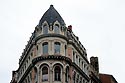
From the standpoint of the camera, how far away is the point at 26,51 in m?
89.1

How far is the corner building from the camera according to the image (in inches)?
3041

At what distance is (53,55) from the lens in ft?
255

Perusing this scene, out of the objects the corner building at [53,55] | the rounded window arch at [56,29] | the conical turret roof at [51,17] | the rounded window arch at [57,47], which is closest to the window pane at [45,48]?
the corner building at [53,55]

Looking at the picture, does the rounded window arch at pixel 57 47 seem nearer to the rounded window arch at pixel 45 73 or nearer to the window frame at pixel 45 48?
the window frame at pixel 45 48

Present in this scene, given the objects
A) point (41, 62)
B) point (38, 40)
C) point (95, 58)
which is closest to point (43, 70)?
point (41, 62)

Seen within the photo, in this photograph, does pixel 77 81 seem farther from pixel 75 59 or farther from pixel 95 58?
pixel 95 58

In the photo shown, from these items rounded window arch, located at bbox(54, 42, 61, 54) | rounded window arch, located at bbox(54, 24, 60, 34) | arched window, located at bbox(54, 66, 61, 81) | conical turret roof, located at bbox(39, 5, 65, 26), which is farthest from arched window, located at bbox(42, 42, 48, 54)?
conical turret roof, located at bbox(39, 5, 65, 26)

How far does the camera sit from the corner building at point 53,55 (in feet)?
253

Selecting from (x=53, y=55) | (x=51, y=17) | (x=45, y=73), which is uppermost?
(x=51, y=17)

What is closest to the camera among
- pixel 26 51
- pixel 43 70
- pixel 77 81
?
pixel 43 70

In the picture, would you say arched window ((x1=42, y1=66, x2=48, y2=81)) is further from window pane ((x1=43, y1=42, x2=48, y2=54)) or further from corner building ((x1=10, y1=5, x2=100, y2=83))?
window pane ((x1=43, y1=42, x2=48, y2=54))

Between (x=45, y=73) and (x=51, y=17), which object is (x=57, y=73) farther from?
(x=51, y=17)

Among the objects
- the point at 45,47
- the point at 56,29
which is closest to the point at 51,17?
the point at 56,29

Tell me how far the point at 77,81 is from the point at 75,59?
4.27 metres
